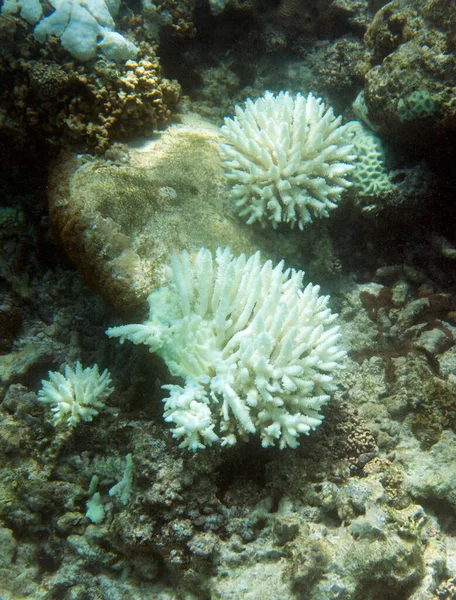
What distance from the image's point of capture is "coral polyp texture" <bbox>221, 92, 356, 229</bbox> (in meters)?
3.43

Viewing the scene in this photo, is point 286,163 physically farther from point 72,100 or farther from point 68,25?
point 68,25

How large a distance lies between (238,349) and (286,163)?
1.75 m

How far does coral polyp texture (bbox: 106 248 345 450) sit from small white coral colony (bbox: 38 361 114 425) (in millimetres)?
682

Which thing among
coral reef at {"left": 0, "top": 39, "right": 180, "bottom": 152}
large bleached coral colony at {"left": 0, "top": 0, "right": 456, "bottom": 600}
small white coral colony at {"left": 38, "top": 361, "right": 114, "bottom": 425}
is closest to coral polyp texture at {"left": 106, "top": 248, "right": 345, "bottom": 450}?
large bleached coral colony at {"left": 0, "top": 0, "right": 456, "bottom": 600}

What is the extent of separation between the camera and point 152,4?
4715 millimetres

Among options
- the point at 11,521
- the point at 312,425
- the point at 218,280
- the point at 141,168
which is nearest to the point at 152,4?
the point at 141,168

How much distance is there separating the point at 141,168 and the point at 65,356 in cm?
190

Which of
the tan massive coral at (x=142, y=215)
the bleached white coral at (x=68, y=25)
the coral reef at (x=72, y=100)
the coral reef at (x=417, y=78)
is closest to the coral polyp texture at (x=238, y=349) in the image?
the tan massive coral at (x=142, y=215)

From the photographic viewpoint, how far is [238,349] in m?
2.79

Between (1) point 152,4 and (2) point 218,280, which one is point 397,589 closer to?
(2) point 218,280

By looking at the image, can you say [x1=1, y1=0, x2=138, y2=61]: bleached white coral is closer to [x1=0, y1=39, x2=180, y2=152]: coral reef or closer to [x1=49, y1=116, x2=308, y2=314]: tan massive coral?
[x1=0, y1=39, x2=180, y2=152]: coral reef

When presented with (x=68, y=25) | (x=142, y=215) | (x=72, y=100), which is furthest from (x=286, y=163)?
(x=68, y=25)

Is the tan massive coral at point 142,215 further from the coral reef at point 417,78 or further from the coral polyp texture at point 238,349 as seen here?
the coral reef at point 417,78

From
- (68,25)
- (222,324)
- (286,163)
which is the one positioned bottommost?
(222,324)
